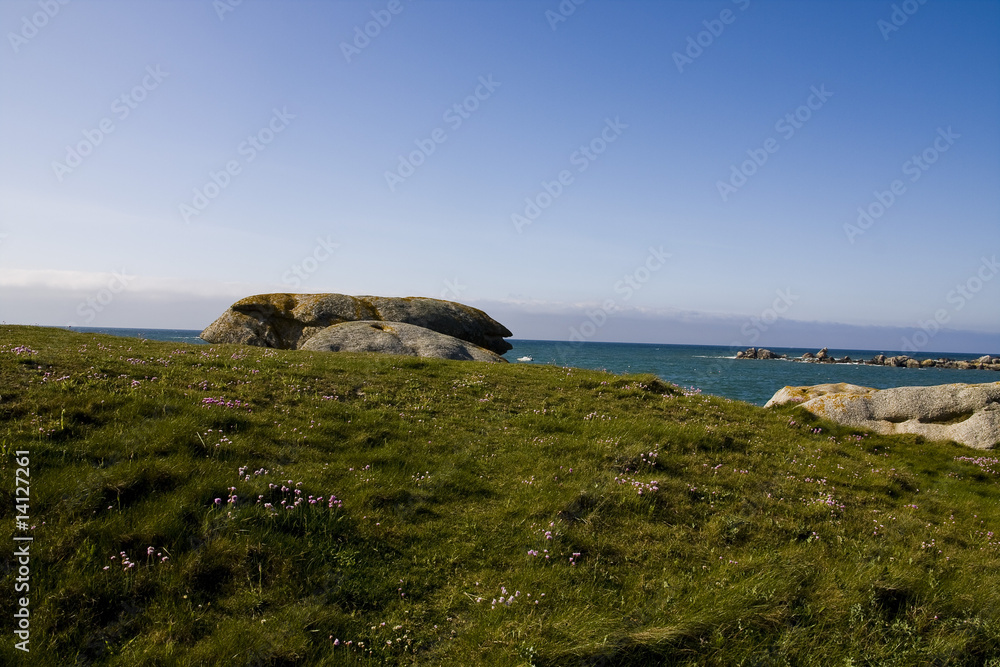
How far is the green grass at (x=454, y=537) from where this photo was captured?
5.39 m

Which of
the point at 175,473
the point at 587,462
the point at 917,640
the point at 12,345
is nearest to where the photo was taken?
the point at 917,640

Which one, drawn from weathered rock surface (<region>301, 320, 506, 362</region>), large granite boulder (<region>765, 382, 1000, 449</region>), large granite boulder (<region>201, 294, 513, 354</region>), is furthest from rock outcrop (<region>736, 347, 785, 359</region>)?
large granite boulder (<region>765, 382, 1000, 449</region>)

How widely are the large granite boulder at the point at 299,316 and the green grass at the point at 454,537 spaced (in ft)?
68.9

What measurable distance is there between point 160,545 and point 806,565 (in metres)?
8.59

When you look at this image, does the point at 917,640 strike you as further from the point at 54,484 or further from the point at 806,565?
the point at 54,484

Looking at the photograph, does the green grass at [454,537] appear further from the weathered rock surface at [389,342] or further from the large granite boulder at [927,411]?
the weathered rock surface at [389,342]

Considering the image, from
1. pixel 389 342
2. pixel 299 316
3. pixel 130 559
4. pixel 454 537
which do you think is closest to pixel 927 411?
pixel 454 537

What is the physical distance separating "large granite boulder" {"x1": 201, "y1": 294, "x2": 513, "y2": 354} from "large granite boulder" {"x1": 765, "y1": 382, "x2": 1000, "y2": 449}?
83.5ft

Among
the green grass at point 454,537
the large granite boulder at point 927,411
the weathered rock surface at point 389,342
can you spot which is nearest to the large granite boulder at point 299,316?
the weathered rock surface at point 389,342

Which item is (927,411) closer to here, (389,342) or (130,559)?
(130,559)

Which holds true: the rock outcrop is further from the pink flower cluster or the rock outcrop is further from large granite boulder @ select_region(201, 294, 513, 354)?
the pink flower cluster

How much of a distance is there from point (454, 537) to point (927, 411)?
59.9ft

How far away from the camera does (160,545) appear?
628 cm

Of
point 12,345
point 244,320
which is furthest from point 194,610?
point 244,320
